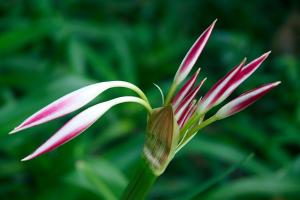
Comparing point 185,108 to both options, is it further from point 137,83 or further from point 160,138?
point 137,83

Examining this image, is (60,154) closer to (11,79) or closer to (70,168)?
(70,168)

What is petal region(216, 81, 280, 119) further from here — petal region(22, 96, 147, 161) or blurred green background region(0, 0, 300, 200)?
blurred green background region(0, 0, 300, 200)

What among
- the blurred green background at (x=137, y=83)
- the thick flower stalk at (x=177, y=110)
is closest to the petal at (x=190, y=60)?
the thick flower stalk at (x=177, y=110)

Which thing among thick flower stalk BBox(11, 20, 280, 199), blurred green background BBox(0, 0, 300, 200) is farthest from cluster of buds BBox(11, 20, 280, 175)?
blurred green background BBox(0, 0, 300, 200)

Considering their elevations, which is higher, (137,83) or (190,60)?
(190,60)

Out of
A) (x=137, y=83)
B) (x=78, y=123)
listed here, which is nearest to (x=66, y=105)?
(x=78, y=123)

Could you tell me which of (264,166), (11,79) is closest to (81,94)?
(11,79)
